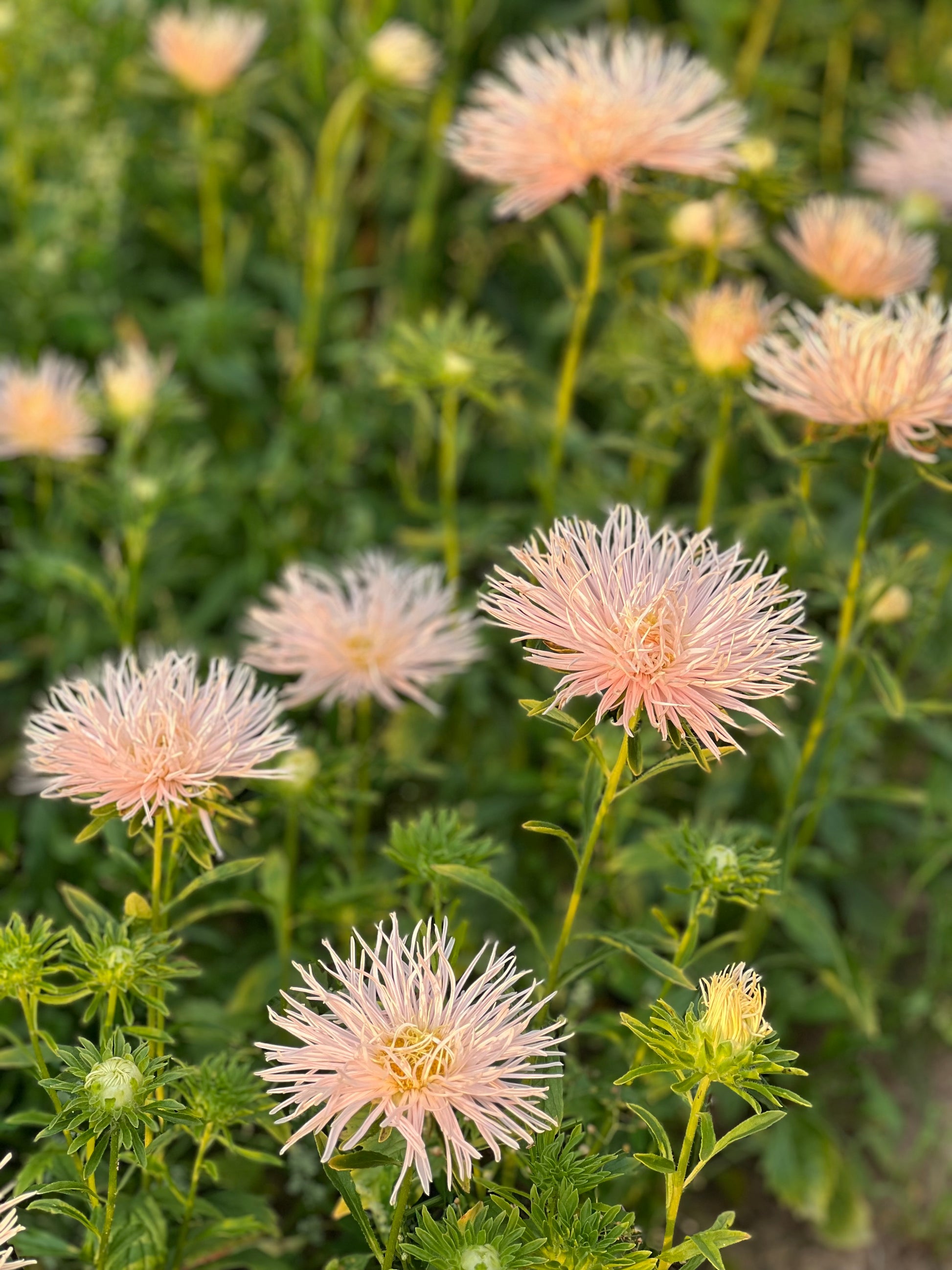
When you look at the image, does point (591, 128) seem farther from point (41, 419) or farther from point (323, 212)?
point (41, 419)

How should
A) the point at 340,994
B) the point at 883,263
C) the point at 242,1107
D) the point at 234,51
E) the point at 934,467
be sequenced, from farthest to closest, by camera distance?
the point at 234,51 < the point at 883,263 < the point at 934,467 < the point at 242,1107 < the point at 340,994

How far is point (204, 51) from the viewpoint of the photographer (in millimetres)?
2439

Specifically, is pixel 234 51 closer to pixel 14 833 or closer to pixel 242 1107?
pixel 14 833

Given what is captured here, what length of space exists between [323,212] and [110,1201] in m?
1.81

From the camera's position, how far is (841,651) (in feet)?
5.22

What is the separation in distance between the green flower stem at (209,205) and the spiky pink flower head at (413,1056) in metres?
1.86

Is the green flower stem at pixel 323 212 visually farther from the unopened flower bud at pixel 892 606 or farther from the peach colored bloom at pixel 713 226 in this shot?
the unopened flower bud at pixel 892 606

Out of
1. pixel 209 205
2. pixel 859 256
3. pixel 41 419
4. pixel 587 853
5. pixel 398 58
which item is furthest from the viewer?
pixel 209 205

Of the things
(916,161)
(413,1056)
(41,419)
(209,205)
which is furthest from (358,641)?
(916,161)

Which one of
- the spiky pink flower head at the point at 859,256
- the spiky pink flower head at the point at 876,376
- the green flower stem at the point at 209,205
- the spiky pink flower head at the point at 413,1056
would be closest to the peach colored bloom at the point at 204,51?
the green flower stem at the point at 209,205

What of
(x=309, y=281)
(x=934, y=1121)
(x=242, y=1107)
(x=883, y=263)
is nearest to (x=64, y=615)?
(x=309, y=281)

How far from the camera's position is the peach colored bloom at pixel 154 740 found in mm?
1239

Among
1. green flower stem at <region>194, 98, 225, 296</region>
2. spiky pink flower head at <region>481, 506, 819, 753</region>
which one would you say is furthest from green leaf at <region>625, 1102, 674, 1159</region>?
green flower stem at <region>194, 98, 225, 296</region>

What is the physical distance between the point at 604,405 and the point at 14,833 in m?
1.50
